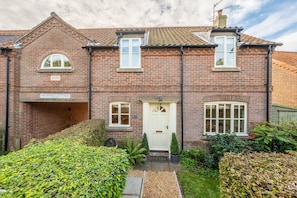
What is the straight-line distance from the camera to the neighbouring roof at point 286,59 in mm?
12823

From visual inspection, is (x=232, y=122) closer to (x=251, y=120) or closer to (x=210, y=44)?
(x=251, y=120)

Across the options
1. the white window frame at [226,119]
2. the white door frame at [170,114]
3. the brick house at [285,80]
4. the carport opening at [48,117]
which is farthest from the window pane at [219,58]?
the carport opening at [48,117]

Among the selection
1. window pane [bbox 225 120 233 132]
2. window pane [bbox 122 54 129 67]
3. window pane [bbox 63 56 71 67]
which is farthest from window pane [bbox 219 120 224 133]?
window pane [bbox 63 56 71 67]

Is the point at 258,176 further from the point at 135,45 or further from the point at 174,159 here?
the point at 135,45

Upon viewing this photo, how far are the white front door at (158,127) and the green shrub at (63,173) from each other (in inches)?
192

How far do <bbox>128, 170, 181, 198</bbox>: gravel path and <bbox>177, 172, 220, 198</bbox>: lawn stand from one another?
0.28 m

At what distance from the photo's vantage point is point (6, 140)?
314 inches

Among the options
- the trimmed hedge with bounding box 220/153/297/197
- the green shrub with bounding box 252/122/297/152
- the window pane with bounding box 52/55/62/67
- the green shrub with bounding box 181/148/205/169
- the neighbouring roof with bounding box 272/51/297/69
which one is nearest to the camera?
the trimmed hedge with bounding box 220/153/297/197

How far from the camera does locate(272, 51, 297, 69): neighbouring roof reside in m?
12.8

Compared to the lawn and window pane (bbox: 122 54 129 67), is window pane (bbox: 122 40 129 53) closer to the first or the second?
window pane (bbox: 122 54 129 67)

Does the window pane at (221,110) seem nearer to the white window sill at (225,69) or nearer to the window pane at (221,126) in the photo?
the window pane at (221,126)

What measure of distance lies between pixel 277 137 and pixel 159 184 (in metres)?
5.16

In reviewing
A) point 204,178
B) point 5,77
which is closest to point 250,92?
point 204,178

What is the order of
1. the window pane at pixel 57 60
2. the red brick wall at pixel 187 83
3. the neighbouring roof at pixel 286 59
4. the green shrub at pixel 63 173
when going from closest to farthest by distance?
the green shrub at pixel 63 173 → the red brick wall at pixel 187 83 → the window pane at pixel 57 60 → the neighbouring roof at pixel 286 59
